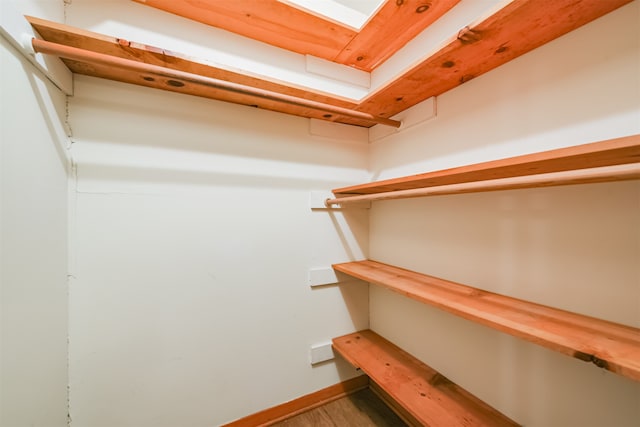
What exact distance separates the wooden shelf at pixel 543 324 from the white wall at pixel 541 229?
0.07 metres

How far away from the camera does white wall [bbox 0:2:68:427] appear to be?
631 mm

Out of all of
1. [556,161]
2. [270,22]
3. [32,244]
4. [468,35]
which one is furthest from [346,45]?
[32,244]

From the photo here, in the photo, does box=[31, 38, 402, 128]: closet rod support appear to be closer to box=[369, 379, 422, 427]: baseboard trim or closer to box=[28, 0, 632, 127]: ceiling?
box=[28, 0, 632, 127]: ceiling

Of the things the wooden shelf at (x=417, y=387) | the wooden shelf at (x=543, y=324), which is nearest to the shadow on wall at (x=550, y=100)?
the wooden shelf at (x=543, y=324)

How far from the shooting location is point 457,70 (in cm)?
91

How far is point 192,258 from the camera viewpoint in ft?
3.60

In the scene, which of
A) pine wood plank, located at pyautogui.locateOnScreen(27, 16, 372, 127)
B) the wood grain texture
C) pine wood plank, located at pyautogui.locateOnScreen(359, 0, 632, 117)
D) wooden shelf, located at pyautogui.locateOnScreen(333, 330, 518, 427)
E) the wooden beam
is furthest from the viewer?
the wood grain texture

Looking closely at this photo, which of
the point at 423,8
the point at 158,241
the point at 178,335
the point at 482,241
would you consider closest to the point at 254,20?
the point at 423,8

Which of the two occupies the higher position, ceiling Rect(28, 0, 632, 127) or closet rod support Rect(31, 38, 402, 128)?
ceiling Rect(28, 0, 632, 127)

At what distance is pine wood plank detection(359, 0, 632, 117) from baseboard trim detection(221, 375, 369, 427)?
164cm

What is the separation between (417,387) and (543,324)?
62cm

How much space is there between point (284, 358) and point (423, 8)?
5.92 feet

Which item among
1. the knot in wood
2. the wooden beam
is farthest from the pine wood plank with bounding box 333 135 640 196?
the knot in wood

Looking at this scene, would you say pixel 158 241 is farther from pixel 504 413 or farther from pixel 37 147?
pixel 504 413
